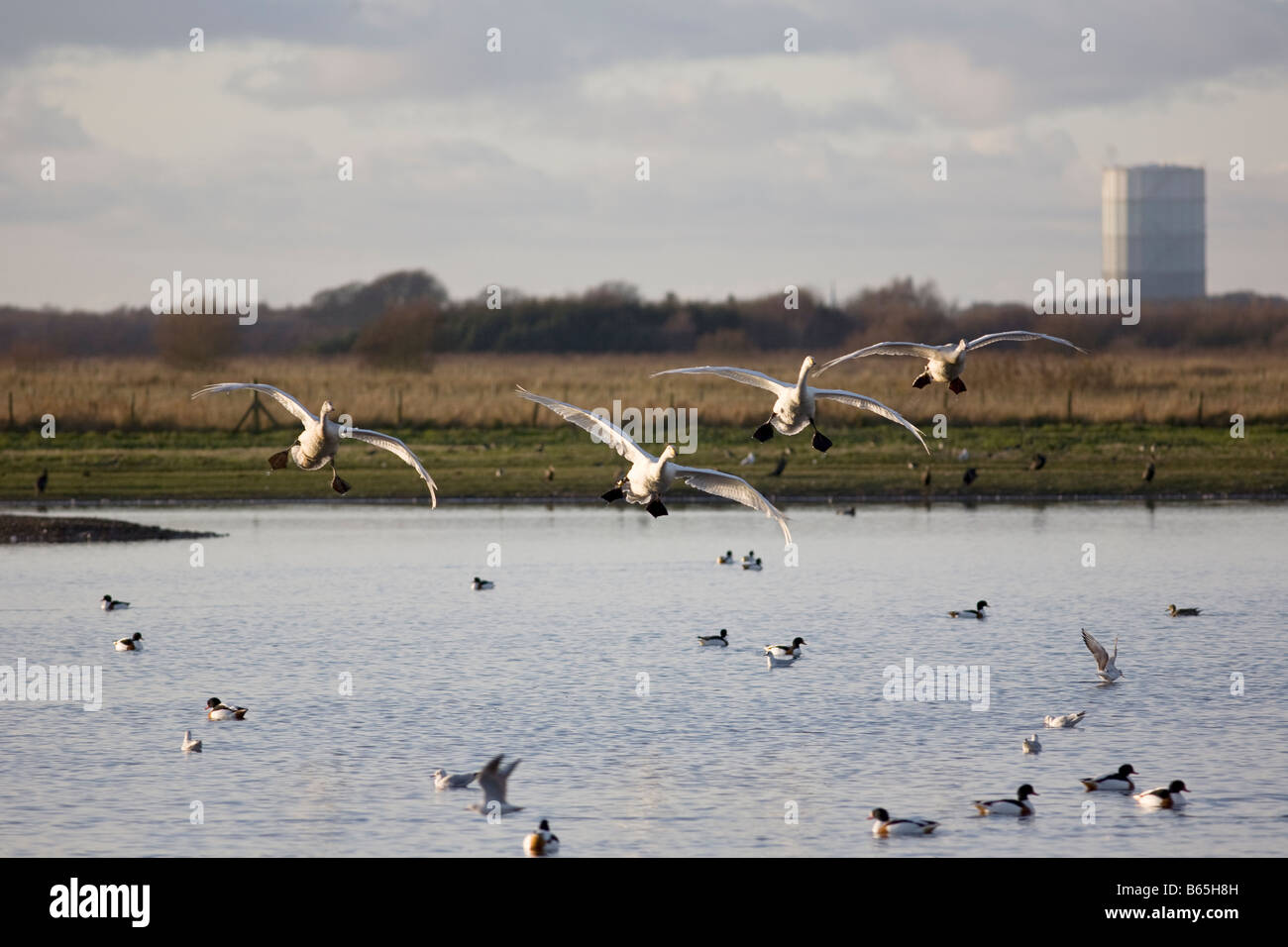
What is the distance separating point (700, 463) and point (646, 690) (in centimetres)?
3226

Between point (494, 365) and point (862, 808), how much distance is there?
98381 millimetres

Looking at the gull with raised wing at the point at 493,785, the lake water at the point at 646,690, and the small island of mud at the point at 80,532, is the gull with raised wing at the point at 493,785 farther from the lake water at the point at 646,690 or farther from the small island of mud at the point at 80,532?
the small island of mud at the point at 80,532

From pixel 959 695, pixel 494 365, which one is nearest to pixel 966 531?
pixel 959 695

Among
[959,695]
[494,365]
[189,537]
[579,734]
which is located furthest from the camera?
[494,365]

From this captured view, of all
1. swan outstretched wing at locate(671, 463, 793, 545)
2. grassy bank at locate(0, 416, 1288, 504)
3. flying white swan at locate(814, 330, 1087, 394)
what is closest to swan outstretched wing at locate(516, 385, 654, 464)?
swan outstretched wing at locate(671, 463, 793, 545)

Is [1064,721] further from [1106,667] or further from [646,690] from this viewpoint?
[646,690]

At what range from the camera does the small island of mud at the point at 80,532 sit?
55.0m

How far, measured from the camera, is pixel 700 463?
6462cm

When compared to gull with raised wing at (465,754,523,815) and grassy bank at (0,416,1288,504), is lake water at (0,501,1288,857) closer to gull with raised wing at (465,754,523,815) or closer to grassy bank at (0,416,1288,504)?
gull with raised wing at (465,754,523,815)

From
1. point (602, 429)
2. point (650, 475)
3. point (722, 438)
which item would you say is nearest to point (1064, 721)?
point (650, 475)

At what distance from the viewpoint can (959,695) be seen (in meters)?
32.1

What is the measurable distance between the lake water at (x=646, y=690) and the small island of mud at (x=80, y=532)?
1.13 m
